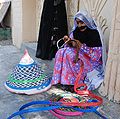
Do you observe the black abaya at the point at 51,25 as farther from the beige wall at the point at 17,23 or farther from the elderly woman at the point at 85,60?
the beige wall at the point at 17,23

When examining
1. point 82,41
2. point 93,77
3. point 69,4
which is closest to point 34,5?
point 69,4

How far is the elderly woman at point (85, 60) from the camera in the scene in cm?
281

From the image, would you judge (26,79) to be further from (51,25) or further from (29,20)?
(29,20)

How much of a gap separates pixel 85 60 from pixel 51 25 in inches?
56.8

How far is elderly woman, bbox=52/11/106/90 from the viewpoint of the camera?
9.23 ft

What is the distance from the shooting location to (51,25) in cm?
405

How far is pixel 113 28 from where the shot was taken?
7.79 feet

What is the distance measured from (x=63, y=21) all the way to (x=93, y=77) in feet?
5.23

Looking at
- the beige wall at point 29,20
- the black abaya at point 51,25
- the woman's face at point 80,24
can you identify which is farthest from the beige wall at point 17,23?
the woman's face at point 80,24

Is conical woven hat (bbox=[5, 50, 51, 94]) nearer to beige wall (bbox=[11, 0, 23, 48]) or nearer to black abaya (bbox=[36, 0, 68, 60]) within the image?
black abaya (bbox=[36, 0, 68, 60])

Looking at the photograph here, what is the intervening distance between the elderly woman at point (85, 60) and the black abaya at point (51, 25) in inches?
43.0

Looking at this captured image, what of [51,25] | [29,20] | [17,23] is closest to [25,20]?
[29,20]

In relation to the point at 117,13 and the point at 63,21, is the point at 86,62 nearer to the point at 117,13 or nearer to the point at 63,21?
the point at 117,13

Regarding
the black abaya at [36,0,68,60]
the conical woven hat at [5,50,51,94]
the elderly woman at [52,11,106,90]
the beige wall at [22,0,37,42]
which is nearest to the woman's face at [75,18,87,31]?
the elderly woman at [52,11,106,90]
